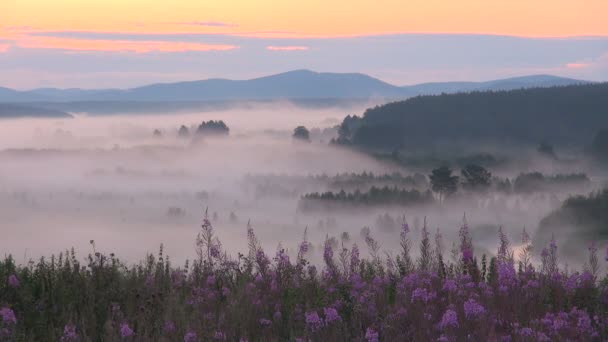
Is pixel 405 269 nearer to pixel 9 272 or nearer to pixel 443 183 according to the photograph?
pixel 9 272

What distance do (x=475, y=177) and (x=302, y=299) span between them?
172m

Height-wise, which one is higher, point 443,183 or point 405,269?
point 405,269

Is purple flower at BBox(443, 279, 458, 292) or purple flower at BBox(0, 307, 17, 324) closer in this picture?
purple flower at BBox(0, 307, 17, 324)

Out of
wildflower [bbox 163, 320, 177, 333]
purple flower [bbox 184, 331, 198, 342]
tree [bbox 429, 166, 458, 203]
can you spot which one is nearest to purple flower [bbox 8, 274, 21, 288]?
wildflower [bbox 163, 320, 177, 333]

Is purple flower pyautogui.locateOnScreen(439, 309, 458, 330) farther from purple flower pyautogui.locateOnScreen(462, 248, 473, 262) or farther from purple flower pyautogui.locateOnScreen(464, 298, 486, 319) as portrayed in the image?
purple flower pyautogui.locateOnScreen(462, 248, 473, 262)

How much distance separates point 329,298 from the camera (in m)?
7.76

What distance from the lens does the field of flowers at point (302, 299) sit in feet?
20.8

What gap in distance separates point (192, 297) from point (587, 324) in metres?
4.11

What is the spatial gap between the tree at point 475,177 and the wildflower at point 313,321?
17035 cm

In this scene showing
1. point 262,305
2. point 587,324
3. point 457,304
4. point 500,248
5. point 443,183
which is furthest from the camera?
point 443,183

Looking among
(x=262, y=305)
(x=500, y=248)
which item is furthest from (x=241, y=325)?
(x=500, y=248)

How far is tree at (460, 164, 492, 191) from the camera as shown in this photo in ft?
570

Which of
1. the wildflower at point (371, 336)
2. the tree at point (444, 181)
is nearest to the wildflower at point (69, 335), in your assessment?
the wildflower at point (371, 336)

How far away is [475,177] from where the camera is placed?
175625mm
